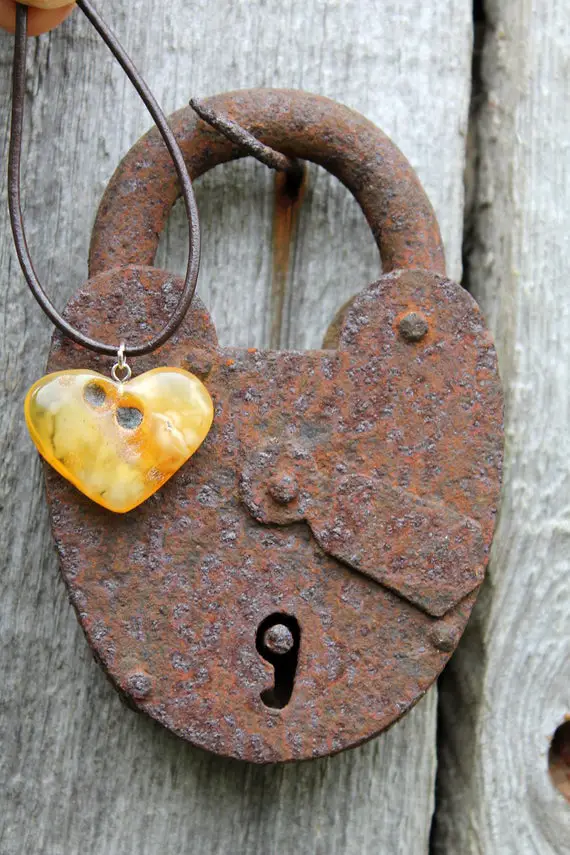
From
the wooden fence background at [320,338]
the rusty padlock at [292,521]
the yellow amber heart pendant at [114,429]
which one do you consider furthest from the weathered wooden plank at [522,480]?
the yellow amber heart pendant at [114,429]

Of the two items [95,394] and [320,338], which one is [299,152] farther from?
[95,394]

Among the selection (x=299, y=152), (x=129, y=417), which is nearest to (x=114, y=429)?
(x=129, y=417)

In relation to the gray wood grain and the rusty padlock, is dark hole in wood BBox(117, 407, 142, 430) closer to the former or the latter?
the rusty padlock

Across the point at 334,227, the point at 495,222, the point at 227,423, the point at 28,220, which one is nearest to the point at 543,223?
the point at 495,222

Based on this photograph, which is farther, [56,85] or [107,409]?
[56,85]

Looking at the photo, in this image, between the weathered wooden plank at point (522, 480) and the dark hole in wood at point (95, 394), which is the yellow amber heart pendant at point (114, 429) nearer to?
the dark hole in wood at point (95, 394)

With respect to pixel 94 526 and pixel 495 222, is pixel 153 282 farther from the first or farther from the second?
pixel 495 222
